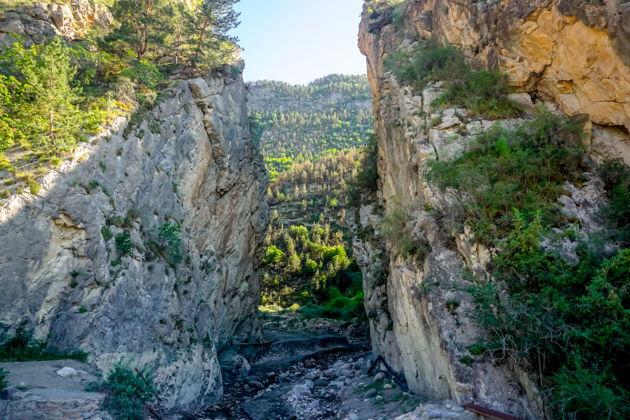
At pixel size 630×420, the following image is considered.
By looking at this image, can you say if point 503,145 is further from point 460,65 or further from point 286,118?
point 286,118

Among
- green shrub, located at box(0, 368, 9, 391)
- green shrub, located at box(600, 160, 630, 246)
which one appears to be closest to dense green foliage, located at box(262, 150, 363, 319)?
green shrub, located at box(600, 160, 630, 246)

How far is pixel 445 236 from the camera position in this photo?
11.8 m

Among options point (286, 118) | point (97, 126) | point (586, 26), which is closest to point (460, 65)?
point (586, 26)

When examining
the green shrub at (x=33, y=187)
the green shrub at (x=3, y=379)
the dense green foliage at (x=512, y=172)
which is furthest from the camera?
the green shrub at (x=33, y=187)

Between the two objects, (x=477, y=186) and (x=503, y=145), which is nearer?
(x=477, y=186)

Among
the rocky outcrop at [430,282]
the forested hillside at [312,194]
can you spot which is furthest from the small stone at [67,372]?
the forested hillside at [312,194]

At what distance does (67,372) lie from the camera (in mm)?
9625

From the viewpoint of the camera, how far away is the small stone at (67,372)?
9.51 metres

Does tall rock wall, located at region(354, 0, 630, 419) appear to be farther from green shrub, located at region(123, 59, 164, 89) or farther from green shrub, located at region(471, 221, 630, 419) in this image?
green shrub, located at region(123, 59, 164, 89)

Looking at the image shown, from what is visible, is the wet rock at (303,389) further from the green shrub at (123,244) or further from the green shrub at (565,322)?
the green shrub at (565,322)

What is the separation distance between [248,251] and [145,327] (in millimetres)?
13988

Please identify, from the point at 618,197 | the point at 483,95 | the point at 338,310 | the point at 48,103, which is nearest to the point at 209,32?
the point at 48,103

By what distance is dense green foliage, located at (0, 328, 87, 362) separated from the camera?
9.64 m

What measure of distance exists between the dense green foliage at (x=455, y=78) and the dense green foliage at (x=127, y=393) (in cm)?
1540
